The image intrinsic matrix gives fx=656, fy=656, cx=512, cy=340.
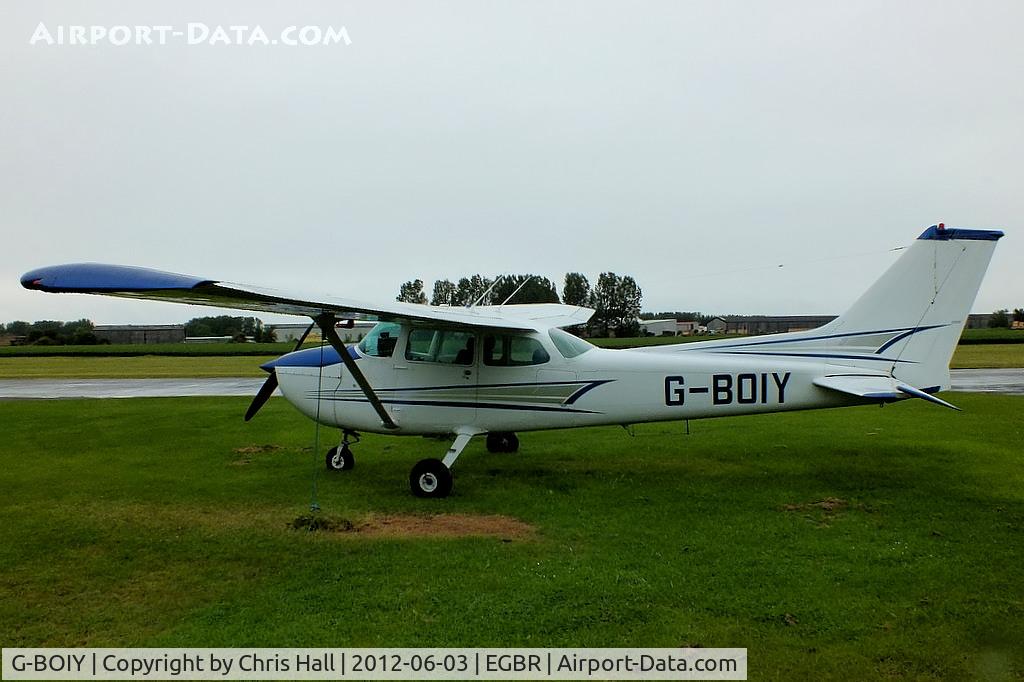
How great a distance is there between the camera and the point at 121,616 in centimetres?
471

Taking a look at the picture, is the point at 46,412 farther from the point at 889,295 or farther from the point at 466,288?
the point at 466,288

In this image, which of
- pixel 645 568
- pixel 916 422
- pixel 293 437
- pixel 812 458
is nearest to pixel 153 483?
pixel 293 437

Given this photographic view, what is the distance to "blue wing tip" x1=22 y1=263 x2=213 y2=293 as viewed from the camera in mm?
4941

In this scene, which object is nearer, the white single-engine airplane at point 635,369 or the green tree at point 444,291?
the white single-engine airplane at point 635,369

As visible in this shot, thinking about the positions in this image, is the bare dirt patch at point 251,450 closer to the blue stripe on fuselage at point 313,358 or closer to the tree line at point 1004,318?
the blue stripe on fuselage at point 313,358

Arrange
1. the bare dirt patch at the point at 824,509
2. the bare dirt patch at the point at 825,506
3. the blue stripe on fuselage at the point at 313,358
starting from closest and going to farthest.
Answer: the bare dirt patch at the point at 824,509, the bare dirt patch at the point at 825,506, the blue stripe on fuselage at the point at 313,358

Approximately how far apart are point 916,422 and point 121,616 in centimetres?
1379

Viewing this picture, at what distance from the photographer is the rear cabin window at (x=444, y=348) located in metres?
8.62

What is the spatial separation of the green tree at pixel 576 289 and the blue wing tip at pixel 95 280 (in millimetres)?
64538

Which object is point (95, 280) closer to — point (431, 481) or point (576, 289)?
point (431, 481)

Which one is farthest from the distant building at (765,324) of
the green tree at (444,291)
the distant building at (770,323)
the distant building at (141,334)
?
the distant building at (141,334)

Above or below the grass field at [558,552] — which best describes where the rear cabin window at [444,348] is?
above

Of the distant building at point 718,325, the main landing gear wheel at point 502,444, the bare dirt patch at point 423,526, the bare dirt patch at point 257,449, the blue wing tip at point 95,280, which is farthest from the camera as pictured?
the distant building at point 718,325

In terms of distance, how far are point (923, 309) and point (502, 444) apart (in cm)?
634
